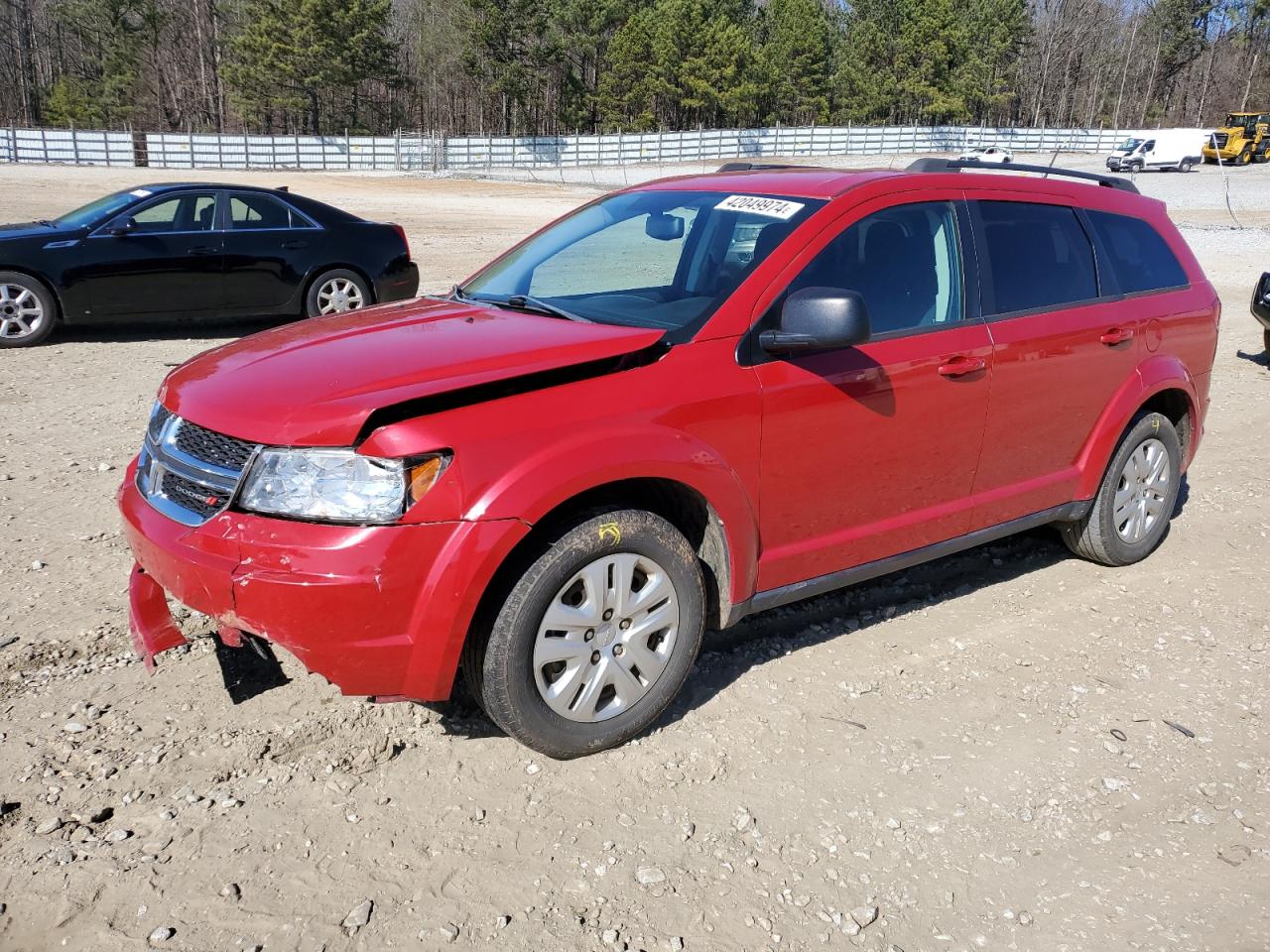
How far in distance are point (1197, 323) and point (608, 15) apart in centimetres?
8294

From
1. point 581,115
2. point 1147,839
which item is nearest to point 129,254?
point 1147,839

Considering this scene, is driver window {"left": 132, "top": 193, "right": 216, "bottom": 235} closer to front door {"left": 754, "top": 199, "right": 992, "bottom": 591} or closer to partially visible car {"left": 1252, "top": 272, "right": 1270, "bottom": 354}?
front door {"left": 754, "top": 199, "right": 992, "bottom": 591}

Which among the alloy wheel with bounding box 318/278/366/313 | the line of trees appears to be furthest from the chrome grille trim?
the line of trees

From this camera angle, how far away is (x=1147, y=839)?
10.2 feet

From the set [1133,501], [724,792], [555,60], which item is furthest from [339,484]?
[555,60]

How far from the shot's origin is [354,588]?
2877 mm

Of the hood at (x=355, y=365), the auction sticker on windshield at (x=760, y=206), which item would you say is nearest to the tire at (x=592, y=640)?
the hood at (x=355, y=365)

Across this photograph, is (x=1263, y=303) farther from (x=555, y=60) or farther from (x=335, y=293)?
(x=555, y=60)

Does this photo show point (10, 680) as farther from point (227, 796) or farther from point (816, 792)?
point (816, 792)

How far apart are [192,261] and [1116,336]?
8450mm

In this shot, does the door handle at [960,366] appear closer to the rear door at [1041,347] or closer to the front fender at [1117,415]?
the rear door at [1041,347]

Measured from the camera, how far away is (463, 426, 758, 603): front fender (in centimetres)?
299

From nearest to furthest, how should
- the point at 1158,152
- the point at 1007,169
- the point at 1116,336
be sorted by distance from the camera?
1. the point at 1116,336
2. the point at 1007,169
3. the point at 1158,152

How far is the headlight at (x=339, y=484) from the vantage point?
290 cm
